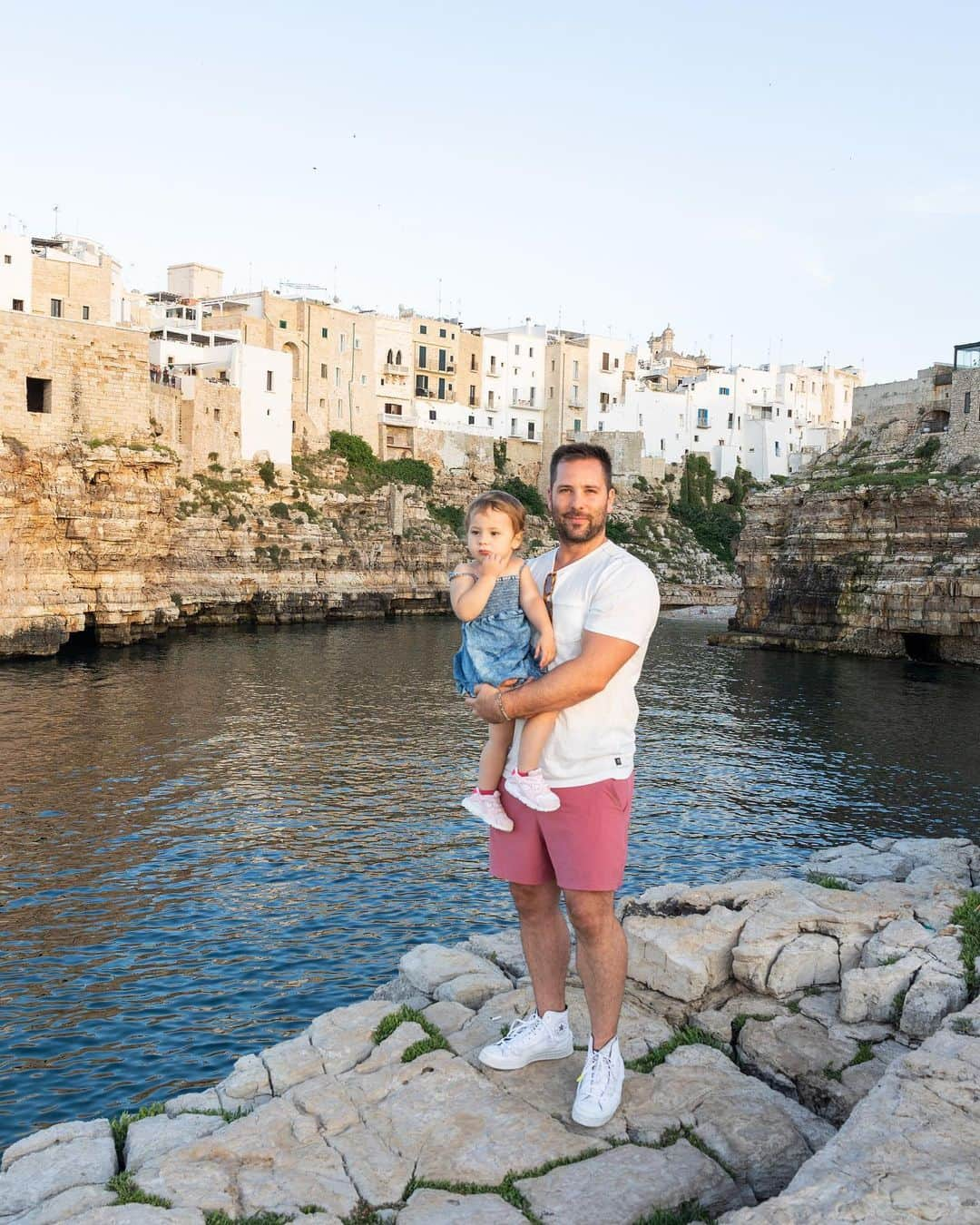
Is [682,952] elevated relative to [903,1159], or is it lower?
lower

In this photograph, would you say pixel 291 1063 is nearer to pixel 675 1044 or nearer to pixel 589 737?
pixel 675 1044

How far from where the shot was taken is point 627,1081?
21.7 feet

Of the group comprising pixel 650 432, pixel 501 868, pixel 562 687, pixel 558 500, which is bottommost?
pixel 501 868

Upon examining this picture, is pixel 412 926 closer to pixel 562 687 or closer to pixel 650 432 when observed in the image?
pixel 562 687

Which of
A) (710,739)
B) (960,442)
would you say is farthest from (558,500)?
(960,442)

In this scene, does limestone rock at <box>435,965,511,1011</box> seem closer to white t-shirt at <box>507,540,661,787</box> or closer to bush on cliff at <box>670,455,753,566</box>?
white t-shirt at <box>507,540,661,787</box>

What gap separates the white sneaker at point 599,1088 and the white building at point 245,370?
6167cm

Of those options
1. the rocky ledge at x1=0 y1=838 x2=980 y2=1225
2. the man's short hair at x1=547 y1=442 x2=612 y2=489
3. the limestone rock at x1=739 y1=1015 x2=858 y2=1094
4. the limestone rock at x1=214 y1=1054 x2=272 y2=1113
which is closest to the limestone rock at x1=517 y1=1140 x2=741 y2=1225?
the rocky ledge at x1=0 y1=838 x2=980 y2=1225

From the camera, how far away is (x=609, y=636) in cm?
586

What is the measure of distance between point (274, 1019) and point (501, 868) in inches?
238

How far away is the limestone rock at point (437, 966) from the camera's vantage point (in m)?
8.98

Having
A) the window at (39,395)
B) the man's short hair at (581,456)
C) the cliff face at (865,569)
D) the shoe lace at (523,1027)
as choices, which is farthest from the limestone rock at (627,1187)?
Result: the window at (39,395)

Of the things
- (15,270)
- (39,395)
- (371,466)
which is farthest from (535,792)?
→ (371,466)

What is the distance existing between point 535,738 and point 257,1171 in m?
2.84
